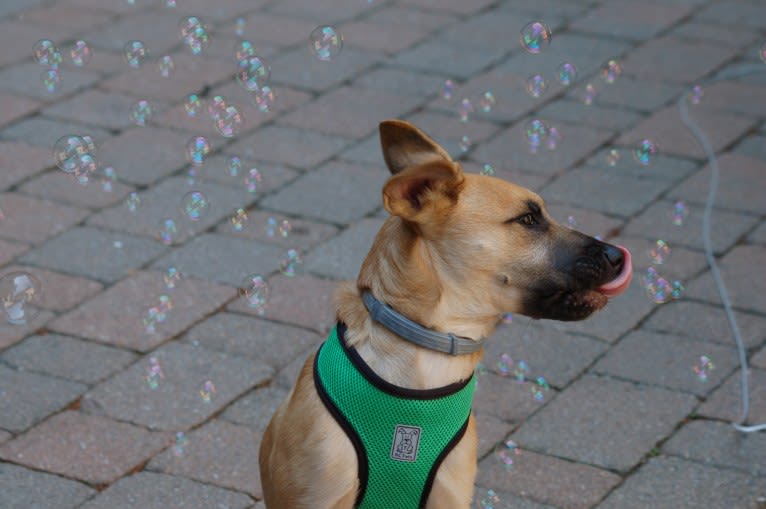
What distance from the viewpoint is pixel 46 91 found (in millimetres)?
5875

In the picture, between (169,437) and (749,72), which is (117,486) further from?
(749,72)

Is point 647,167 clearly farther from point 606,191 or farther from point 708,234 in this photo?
point 708,234

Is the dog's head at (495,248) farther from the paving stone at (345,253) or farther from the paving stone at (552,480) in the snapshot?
the paving stone at (345,253)

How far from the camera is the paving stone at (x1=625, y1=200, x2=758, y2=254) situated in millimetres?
4830

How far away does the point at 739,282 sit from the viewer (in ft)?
14.9

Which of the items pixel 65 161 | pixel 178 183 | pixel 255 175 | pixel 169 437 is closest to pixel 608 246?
pixel 169 437

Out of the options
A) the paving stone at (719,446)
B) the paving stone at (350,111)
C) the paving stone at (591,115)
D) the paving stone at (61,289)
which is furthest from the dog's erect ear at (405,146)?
the paving stone at (591,115)

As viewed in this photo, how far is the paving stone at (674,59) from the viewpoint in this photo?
6.24m

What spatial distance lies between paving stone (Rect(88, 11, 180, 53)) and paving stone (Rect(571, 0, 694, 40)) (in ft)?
7.11

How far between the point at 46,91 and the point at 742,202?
3.19m

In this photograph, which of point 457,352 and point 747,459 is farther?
point 747,459

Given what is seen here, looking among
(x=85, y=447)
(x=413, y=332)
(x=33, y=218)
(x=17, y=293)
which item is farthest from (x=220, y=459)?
(x=33, y=218)

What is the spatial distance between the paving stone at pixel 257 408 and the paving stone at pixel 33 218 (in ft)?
4.29

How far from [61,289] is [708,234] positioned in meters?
2.45
